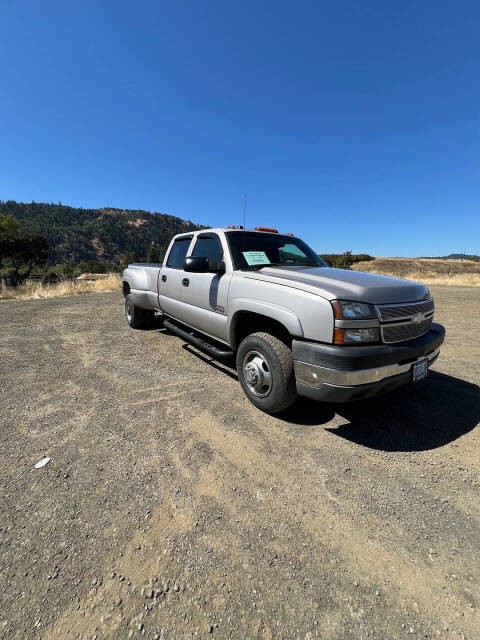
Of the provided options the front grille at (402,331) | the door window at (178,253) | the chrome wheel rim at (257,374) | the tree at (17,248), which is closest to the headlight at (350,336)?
the front grille at (402,331)

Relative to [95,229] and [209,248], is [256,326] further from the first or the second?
[95,229]

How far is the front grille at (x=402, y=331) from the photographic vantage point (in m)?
2.38

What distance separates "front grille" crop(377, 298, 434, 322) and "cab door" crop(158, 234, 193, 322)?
2738 millimetres

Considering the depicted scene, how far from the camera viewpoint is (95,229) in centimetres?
11519

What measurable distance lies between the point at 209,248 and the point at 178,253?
996mm

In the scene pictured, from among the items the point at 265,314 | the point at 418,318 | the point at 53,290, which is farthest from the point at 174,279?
the point at 53,290

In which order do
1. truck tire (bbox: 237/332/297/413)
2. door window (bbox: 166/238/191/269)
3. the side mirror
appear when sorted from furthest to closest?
door window (bbox: 166/238/191/269) < the side mirror < truck tire (bbox: 237/332/297/413)

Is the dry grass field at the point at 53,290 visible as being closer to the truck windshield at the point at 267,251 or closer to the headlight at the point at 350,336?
the truck windshield at the point at 267,251

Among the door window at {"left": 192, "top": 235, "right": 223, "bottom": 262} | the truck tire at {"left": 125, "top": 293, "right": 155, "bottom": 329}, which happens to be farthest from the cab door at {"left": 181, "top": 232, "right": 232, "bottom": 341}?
the truck tire at {"left": 125, "top": 293, "right": 155, "bottom": 329}

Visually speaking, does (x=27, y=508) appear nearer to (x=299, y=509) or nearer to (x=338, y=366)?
(x=299, y=509)

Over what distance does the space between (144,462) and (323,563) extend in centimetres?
137

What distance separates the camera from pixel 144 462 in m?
2.21

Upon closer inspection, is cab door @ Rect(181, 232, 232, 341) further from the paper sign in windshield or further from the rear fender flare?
the paper sign in windshield

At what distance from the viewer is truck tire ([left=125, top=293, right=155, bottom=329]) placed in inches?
233
